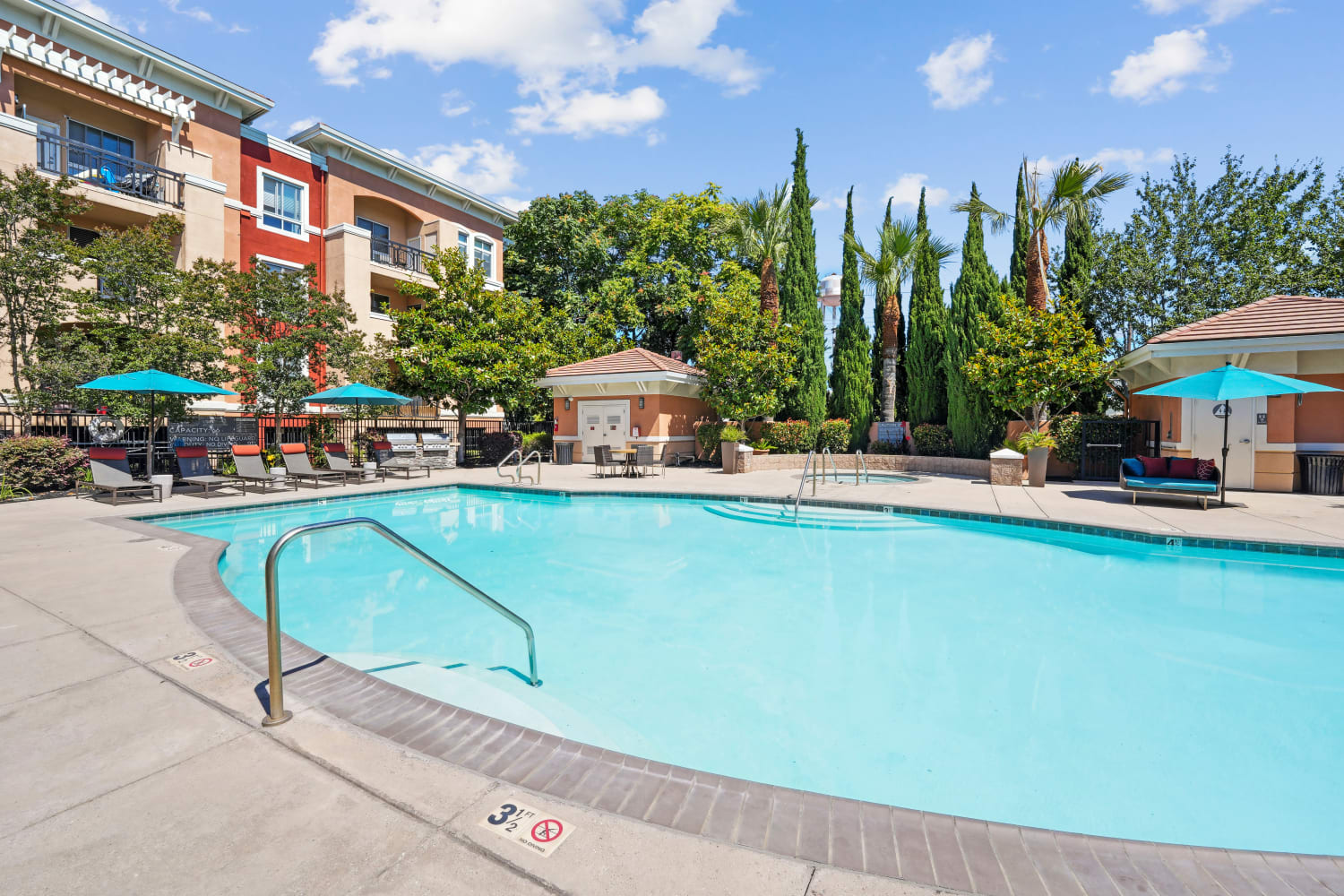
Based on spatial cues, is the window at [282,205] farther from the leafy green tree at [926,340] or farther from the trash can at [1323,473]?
the trash can at [1323,473]

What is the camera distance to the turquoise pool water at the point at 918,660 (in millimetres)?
3426

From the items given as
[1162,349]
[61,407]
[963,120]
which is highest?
[963,120]

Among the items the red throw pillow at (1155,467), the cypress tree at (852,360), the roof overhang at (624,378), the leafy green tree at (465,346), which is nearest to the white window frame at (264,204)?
the leafy green tree at (465,346)

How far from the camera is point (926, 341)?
21453 mm

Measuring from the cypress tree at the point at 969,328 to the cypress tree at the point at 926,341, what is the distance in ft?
5.03

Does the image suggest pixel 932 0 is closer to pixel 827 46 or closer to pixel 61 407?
pixel 827 46

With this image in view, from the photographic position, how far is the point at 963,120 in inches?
537

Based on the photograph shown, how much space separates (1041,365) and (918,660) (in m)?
12.7

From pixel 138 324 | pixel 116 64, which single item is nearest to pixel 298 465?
pixel 138 324

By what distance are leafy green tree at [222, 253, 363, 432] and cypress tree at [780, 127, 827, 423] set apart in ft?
47.8

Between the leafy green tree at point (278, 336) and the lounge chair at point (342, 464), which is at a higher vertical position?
the leafy green tree at point (278, 336)

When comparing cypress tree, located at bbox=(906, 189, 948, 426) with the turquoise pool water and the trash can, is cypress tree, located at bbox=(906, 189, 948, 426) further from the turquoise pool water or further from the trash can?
the turquoise pool water

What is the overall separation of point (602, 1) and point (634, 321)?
15.2 meters

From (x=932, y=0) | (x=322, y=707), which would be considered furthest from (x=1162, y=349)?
(x=322, y=707)
